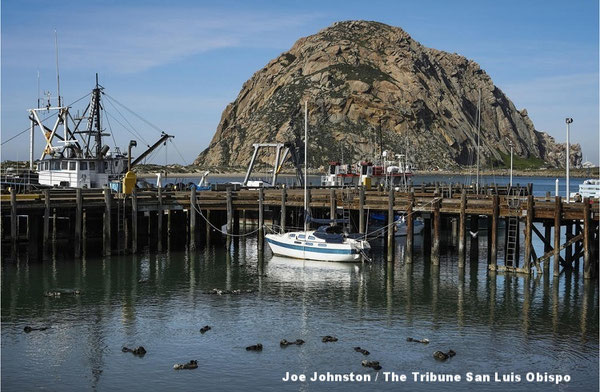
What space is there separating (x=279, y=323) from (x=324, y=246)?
15728mm

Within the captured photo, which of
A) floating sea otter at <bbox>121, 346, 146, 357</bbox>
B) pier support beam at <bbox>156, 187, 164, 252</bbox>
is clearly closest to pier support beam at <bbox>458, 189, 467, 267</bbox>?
pier support beam at <bbox>156, 187, 164, 252</bbox>

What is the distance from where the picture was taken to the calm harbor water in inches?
1048

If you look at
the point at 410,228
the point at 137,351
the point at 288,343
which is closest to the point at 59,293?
the point at 137,351

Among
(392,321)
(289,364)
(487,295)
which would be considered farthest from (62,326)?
(487,295)

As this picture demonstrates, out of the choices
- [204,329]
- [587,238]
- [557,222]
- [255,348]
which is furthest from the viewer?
[557,222]

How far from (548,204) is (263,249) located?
824 inches

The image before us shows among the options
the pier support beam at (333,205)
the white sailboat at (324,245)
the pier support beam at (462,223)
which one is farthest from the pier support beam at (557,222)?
the pier support beam at (333,205)

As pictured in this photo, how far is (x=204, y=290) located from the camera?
40531 mm

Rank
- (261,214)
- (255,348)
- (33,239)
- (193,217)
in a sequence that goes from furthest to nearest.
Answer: (193,217)
(261,214)
(33,239)
(255,348)

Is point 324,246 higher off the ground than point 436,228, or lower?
lower

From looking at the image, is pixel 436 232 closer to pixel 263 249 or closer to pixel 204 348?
pixel 263 249

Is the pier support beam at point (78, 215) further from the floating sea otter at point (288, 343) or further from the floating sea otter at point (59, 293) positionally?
the floating sea otter at point (288, 343)

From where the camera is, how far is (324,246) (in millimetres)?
48656

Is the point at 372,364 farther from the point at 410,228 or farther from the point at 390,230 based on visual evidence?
the point at 390,230
